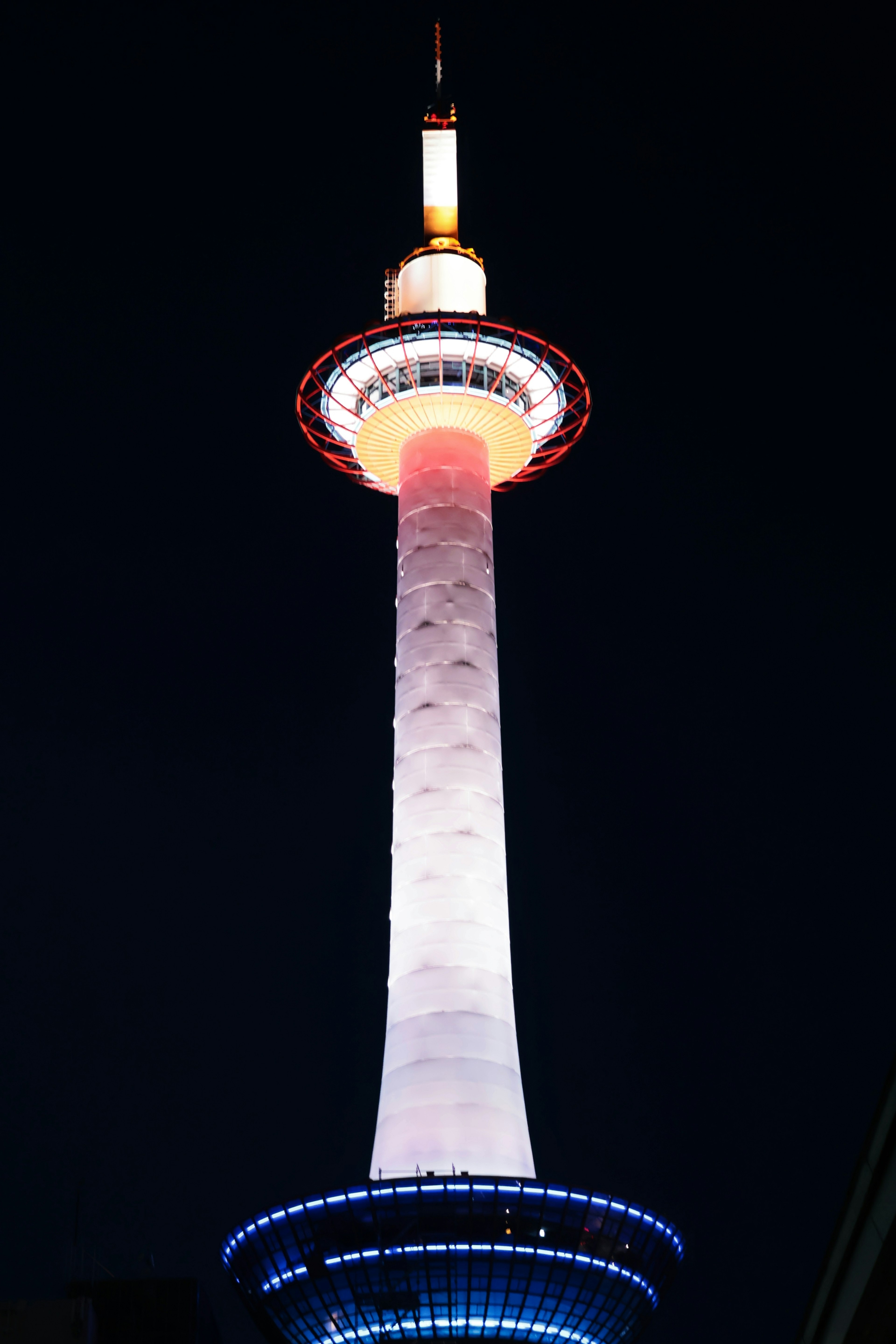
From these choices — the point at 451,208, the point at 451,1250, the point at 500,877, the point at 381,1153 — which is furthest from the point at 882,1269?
the point at 451,208

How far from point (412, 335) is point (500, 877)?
33.9m

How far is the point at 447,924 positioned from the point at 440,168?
179 ft

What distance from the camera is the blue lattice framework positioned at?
62.9 m

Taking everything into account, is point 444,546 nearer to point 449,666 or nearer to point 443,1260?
point 449,666

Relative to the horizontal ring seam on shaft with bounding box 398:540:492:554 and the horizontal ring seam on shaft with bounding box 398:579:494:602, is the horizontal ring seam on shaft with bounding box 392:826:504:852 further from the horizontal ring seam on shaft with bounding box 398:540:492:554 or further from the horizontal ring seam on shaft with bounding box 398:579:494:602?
the horizontal ring seam on shaft with bounding box 398:540:492:554

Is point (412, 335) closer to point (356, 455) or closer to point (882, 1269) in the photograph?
point (356, 455)

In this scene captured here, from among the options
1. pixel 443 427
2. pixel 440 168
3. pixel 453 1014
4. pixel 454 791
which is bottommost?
pixel 453 1014

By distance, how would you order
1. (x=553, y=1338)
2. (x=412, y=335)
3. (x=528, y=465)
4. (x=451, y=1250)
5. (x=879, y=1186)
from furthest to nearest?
(x=528, y=465), (x=412, y=335), (x=553, y=1338), (x=451, y=1250), (x=879, y=1186)

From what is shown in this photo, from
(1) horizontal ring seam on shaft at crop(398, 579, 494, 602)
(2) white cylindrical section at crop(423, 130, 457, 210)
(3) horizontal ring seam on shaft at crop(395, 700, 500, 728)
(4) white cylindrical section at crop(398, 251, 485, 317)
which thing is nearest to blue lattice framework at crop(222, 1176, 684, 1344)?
(3) horizontal ring seam on shaft at crop(395, 700, 500, 728)

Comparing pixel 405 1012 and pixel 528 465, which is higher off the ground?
pixel 528 465

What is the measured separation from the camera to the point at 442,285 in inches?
4026

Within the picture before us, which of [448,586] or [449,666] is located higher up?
[448,586]

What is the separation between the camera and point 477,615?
87.1m

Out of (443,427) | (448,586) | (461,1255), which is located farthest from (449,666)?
(461,1255)
